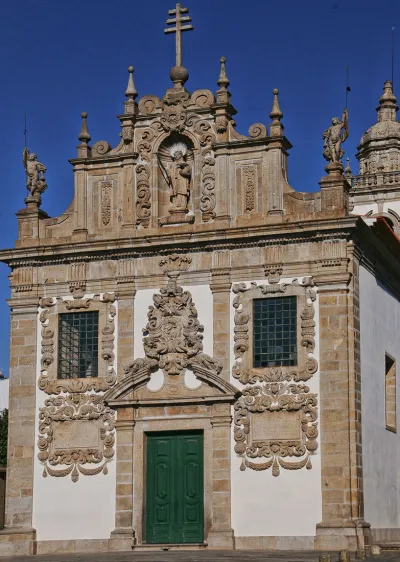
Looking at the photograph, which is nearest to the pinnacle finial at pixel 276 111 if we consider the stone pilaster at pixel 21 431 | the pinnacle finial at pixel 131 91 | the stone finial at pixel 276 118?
the stone finial at pixel 276 118

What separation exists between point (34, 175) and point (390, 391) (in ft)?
33.1

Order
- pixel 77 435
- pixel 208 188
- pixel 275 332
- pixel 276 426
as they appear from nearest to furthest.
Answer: pixel 276 426, pixel 275 332, pixel 77 435, pixel 208 188

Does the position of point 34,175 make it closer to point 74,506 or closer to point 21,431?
point 21,431

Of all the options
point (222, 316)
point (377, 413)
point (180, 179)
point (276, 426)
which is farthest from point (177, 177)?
point (377, 413)

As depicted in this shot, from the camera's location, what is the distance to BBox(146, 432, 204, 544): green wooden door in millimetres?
28438

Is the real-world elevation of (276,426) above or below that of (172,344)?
below

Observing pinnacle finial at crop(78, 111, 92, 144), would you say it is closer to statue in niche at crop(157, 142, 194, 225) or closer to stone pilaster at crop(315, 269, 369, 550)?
statue in niche at crop(157, 142, 194, 225)

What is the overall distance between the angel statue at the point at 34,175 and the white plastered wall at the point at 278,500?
7.90 m

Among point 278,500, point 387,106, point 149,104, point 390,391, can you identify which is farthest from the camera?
point 387,106

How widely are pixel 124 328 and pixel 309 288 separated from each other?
4.39 m

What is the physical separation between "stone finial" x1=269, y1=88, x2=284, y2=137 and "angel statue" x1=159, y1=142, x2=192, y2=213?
2.22 meters

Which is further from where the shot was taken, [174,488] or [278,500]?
[174,488]

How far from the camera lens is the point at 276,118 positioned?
2955 cm

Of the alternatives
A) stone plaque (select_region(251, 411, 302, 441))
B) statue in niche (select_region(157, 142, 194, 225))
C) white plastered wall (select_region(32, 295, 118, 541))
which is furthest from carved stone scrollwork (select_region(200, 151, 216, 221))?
stone plaque (select_region(251, 411, 302, 441))
